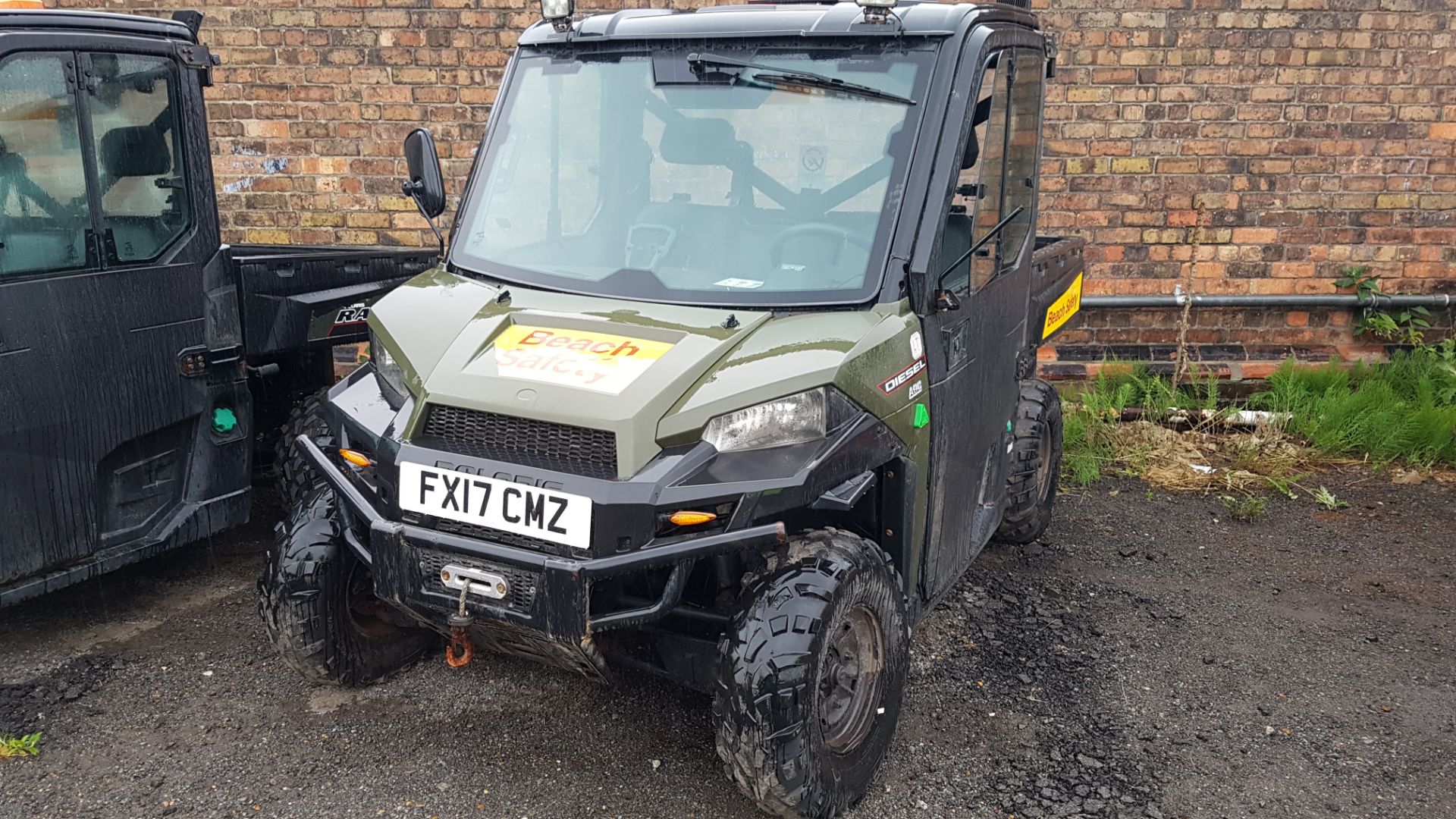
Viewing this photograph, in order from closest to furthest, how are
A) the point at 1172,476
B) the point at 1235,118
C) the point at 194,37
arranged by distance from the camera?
the point at 194,37
the point at 1172,476
the point at 1235,118

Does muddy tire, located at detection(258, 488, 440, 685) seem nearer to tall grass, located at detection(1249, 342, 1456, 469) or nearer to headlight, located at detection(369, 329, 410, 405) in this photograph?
headlight, located at detection(369, 329, 410, 405)

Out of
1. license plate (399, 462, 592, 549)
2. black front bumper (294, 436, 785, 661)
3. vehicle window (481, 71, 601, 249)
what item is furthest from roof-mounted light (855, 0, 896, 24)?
license plate (399, 462, 592, 549)

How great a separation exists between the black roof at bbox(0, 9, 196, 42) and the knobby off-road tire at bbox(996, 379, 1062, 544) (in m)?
3.71

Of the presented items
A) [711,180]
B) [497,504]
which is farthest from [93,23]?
[497,504]

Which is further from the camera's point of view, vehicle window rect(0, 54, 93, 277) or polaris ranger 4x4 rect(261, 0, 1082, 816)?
vehicle window rect(0, 54, 93, 277)

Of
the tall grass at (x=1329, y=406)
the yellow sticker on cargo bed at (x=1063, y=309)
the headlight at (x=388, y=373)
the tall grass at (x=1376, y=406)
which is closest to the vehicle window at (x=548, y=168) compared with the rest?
the headlight at (x=388, y=373)

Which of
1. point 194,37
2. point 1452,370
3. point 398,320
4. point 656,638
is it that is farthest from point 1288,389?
point 194,37

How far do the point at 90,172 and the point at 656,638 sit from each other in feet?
8.91

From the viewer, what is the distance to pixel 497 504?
289 cm

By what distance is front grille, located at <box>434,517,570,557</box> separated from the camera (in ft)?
9.41

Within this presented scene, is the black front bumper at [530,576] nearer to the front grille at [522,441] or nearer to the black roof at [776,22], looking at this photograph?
the front grille at [522,441]

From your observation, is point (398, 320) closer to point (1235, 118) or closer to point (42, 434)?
point (42, 434)

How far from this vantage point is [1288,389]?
6934mm

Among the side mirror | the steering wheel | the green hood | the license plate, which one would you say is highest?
the side mirror
